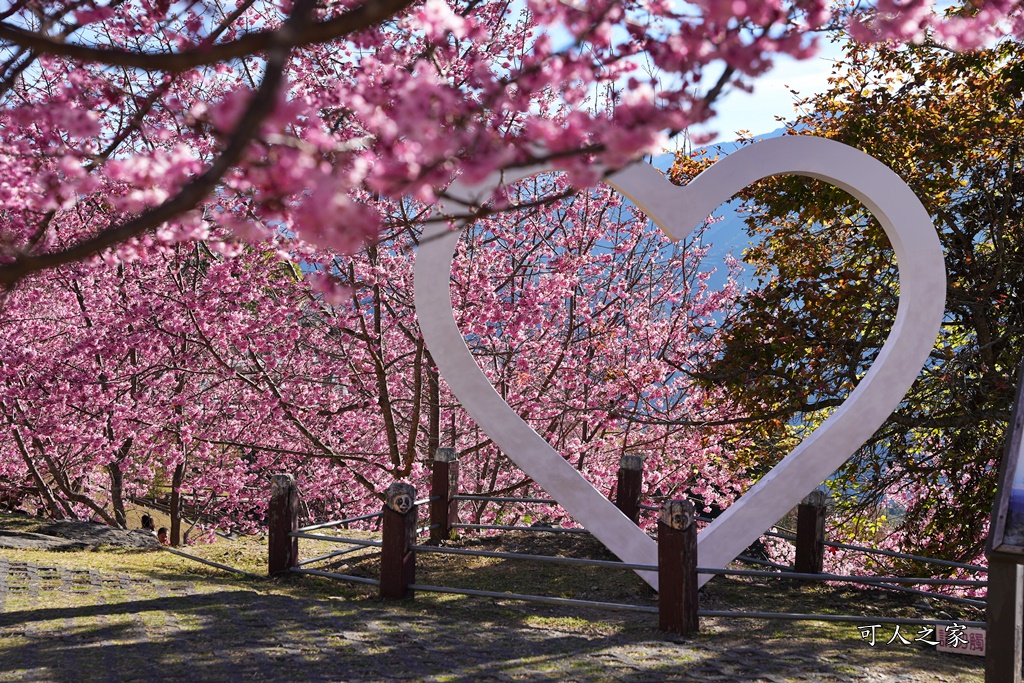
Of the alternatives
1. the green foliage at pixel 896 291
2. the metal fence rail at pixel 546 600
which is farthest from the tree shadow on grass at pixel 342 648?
the green foliage at pixel 896 291

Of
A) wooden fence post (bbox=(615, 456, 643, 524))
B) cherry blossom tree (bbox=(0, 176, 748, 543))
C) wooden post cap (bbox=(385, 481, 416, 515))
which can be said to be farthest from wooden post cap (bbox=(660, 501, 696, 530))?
cherry blossom tree (bbox=(0, 176, 748, 543))

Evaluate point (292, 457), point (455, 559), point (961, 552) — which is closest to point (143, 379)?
point (292, 457)

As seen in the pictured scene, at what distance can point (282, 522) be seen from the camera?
265 inches

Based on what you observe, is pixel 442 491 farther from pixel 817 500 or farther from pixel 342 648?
pixel 817 500

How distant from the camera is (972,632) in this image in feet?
18.1

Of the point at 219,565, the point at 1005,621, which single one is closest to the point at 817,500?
the point at 1005,621

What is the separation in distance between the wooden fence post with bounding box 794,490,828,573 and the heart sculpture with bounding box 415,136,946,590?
1195 mm

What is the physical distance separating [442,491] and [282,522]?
1620 mm

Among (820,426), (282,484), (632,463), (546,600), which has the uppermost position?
(820,426)

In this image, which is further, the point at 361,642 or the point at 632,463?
the point at 632,463

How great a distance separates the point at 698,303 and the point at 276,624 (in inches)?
260

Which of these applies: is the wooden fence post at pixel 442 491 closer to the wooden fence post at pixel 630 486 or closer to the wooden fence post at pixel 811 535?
the wooden fence post at pixel 630 486

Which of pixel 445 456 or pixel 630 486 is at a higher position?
pixel 445 456

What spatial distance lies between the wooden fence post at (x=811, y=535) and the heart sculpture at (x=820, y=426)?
3.92 feet
